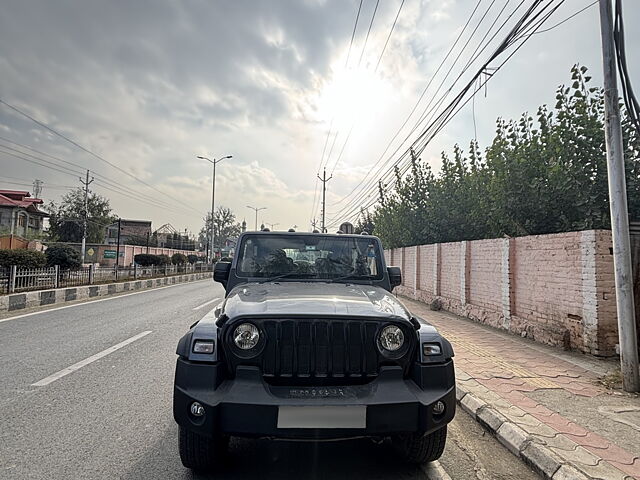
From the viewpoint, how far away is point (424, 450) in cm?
283

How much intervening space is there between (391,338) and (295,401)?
2.37 feet

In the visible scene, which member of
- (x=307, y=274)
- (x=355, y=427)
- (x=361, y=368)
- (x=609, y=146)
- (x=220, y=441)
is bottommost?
(x=220, y=441)

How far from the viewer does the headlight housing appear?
2.65 metres

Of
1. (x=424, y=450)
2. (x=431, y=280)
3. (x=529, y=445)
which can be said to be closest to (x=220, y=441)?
(x=424, y=450)

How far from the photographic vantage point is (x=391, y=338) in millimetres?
2676

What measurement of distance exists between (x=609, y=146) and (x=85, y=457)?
5.85 metres

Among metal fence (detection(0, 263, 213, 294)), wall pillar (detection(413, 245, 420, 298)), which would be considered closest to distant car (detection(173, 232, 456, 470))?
metal fence (detection(0, 263, 213, 294))

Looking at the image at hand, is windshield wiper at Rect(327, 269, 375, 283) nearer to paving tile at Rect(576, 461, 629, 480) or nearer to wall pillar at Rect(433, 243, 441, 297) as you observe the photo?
paving tile at Rect(576, 461, 629, 480)

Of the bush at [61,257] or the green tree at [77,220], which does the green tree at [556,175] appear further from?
the green tree at [77,220]

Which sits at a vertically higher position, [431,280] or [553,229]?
[553,229]

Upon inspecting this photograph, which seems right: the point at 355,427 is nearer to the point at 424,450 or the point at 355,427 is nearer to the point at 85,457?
the point at 424,450

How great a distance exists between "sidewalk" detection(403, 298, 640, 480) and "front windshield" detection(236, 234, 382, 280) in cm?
176

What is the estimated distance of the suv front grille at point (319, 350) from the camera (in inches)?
102

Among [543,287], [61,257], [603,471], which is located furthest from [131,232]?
[603,471]
